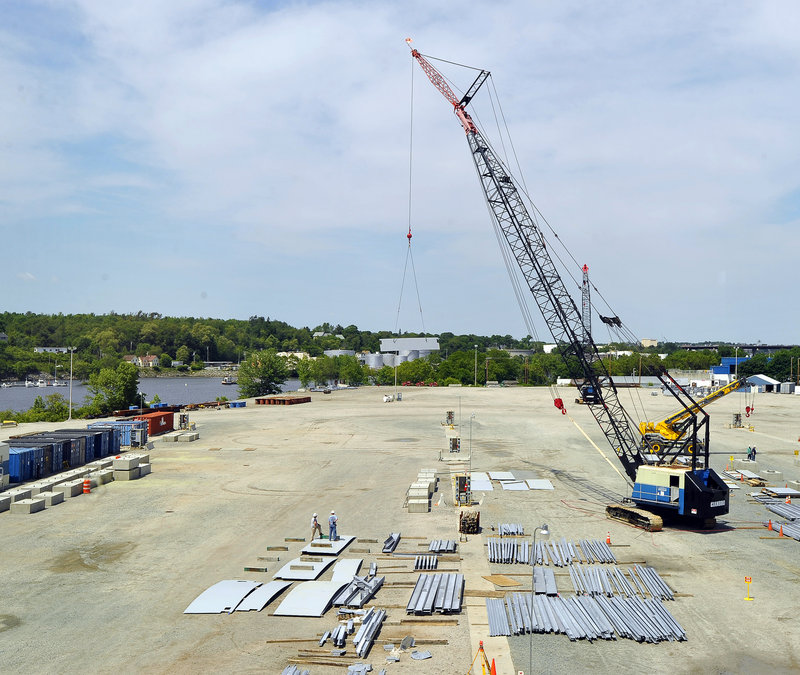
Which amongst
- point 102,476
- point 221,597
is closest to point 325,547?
point 221,597

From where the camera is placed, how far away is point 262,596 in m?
24.6

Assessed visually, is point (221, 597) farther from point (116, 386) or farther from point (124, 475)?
point (116, 386)

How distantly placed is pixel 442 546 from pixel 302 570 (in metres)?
7.04

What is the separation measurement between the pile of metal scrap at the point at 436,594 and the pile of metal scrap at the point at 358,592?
1.59m

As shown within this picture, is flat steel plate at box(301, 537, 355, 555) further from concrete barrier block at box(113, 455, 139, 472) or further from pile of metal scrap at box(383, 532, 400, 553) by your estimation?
concrete barrier block at box(113, 455, 139, 472)

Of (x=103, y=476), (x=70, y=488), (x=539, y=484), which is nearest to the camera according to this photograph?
(x=70, y=488)

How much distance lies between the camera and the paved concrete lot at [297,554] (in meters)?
20.4

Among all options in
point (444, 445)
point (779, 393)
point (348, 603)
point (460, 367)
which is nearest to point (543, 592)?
point (348, 603)

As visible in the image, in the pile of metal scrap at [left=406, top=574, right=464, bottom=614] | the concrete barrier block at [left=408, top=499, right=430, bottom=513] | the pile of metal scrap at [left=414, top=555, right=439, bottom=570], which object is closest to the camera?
the pile of metal scrap at [left=406, top=574, right=464, bottom=614]

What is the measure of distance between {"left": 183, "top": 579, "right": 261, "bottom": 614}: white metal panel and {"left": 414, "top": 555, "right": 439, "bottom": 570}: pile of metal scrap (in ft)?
22.7

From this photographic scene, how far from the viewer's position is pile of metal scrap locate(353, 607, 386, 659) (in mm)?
20156

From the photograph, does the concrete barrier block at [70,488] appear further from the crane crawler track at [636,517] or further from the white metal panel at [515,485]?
the crane crawler track at [636,517]

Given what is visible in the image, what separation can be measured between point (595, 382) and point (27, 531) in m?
37.9

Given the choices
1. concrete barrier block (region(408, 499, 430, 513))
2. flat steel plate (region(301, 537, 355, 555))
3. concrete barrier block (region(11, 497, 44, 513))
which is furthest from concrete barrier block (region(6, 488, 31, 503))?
concrete barrier block (region(408, 499, 430, 513))
